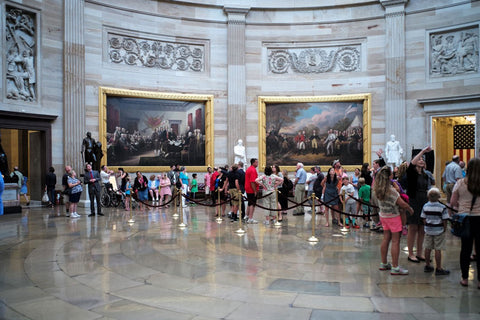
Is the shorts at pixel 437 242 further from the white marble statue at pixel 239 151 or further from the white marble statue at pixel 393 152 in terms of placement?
the white marble statue at pixel 239 151

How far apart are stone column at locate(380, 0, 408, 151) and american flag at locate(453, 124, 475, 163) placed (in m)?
4.25

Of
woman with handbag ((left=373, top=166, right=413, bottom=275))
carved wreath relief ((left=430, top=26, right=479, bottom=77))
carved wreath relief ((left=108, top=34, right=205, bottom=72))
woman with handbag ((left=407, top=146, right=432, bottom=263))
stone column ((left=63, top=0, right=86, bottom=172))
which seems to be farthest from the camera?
carved wreath relief ((left=108, top=34, right=205, bottom=72))

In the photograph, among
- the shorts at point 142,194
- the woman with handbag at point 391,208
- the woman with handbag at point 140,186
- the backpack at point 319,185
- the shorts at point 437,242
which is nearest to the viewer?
the shorts at point 437,242

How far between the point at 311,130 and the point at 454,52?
8.36 m

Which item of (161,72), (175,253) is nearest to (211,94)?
(161,72)

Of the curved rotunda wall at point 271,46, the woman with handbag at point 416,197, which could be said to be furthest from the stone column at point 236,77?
the woman with handbag at point 416,197

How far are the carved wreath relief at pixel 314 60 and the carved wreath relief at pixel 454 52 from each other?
397cm

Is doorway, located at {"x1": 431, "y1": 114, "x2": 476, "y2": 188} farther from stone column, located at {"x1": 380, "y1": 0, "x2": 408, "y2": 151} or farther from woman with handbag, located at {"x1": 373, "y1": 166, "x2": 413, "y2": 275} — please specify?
woman with handbag, located at {"x1": 373, "y1": 166, "x2": 413, "y2": 275}

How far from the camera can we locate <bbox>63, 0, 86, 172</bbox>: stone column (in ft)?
61.2

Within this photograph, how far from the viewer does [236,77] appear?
22.8 meters

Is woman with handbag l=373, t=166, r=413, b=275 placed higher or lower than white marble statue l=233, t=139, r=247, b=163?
lower

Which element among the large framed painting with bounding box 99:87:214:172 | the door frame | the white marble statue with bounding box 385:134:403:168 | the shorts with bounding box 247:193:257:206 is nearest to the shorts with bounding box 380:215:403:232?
the shorts with bounding box 247:193:257:206

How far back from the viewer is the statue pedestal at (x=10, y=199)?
48.7 ft

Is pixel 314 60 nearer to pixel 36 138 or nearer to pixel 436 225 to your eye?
pixel 36 138
